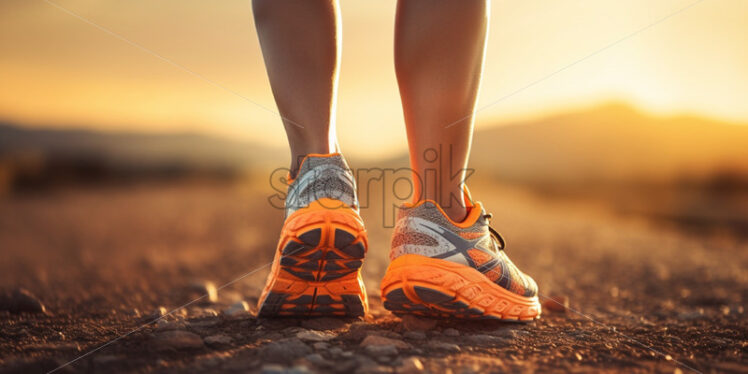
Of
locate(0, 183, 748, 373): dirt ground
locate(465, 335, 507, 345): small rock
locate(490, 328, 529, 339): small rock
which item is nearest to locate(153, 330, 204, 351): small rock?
locate(0, 183, 748, 373): dirt ground

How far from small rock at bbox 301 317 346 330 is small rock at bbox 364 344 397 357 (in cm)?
26

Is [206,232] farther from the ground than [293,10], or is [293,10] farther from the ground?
[293,10]

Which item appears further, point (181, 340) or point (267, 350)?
point (181, 340)

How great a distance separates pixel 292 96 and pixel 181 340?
838 millimetres

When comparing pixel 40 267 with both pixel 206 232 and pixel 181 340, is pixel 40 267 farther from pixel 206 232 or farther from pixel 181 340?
pixel 181 340

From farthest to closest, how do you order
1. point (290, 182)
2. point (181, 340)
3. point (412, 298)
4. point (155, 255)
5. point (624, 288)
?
point (155, 255), point (624, 288), point (290, 182), point (412, 298), point (181, 340)

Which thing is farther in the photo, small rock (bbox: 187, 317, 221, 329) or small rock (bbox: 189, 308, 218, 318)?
small rock (bbox: 189, 308, 218, 318)

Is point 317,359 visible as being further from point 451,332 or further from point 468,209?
point 468,209

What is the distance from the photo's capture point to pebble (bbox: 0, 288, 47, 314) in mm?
1852

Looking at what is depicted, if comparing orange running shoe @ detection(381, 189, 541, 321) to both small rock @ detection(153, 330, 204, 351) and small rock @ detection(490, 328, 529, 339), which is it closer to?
small rock @ detection(490, 328, 529, 339)

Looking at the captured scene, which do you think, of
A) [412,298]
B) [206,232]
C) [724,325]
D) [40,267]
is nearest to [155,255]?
[40,267]

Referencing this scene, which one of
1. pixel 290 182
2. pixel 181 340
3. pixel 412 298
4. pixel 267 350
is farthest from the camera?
pixel 290 182

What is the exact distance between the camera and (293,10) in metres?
1.60

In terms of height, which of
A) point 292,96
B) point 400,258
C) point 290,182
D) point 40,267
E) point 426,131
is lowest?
point 40,267
